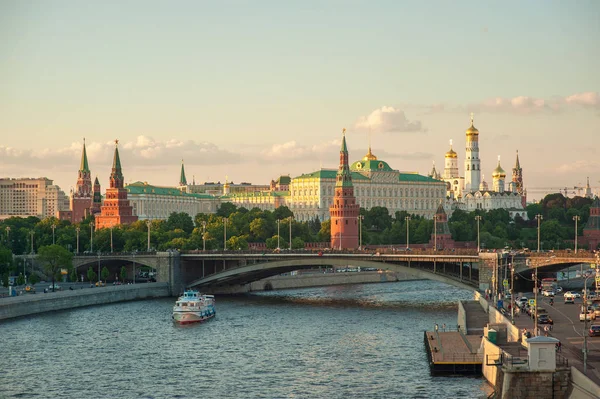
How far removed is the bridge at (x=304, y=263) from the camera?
104m

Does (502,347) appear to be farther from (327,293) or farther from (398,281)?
(398,281)

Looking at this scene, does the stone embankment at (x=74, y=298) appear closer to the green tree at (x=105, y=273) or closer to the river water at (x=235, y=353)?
the river water at (x=235, y=353)

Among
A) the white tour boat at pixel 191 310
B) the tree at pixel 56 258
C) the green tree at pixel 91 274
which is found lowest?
the white tour boat at pixel 191 310

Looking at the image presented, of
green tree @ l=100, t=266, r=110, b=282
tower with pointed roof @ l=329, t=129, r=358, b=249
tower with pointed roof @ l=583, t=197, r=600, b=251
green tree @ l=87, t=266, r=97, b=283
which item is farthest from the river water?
tower with pointed roof @ l=329, t=129, r=358, b=249

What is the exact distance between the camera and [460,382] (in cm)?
6162

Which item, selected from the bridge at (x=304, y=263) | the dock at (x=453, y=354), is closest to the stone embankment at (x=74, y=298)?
the bridge at (x=304, y=263)

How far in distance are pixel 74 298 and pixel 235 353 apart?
112 feet

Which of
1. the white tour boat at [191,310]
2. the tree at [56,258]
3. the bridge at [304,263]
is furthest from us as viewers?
the tree at [56,258]

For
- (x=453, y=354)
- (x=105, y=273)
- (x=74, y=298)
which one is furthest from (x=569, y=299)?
(x=105, y=273)

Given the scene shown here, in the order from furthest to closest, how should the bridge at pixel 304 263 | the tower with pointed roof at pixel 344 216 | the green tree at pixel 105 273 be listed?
the tower with pointed roof at pixel 344 216 < the green tree at pixel 105 273 < the bridge at pixel 304 263

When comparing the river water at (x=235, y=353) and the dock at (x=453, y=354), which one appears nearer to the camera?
the river water at (x=235, y=353)

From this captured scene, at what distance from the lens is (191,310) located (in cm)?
9550

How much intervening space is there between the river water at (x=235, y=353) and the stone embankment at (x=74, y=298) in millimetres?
1407

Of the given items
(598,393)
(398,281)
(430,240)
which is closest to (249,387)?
(598,393)
